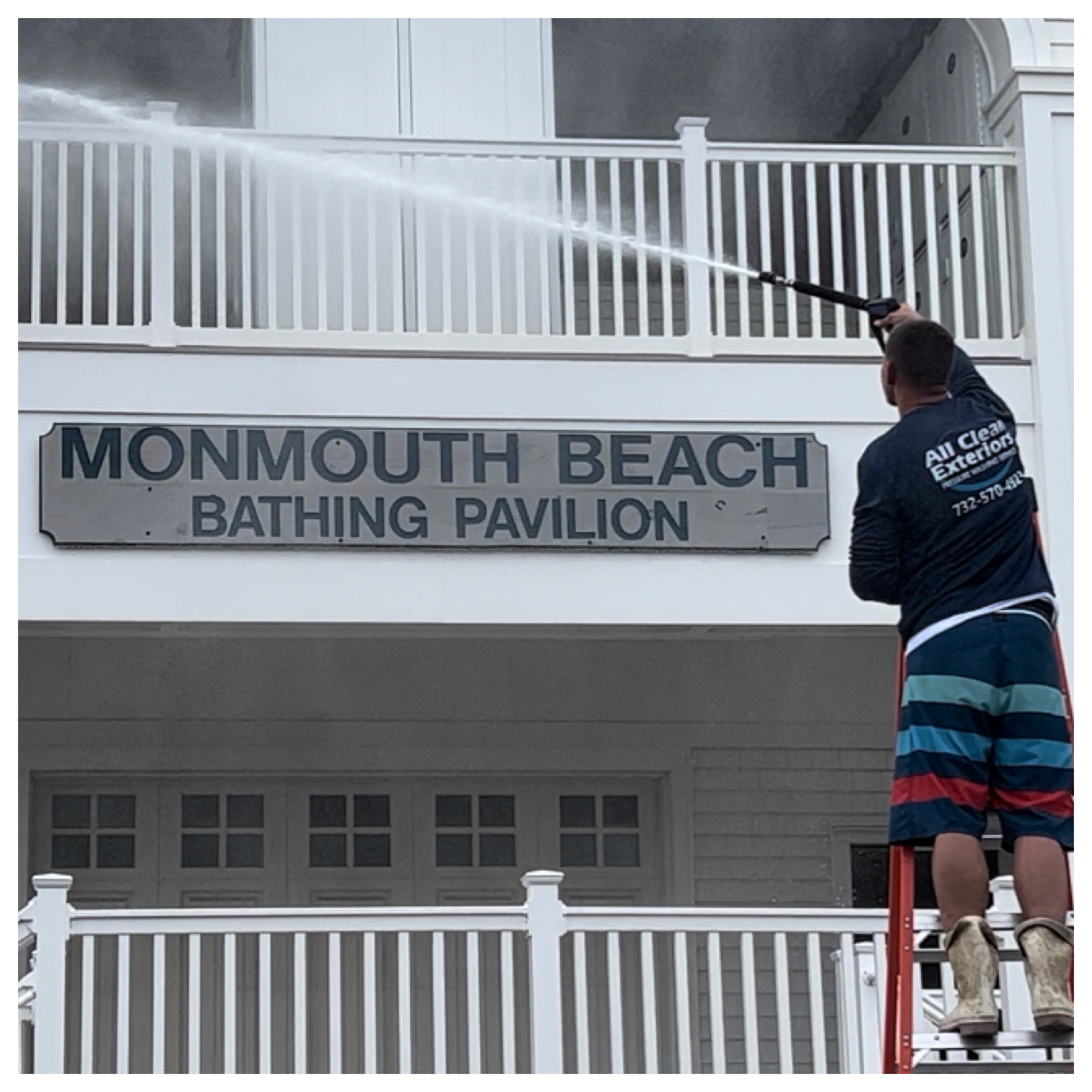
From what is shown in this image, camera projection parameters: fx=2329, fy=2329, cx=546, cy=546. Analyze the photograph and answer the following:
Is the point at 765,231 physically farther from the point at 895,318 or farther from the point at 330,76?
the point at 895,318

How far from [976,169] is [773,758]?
3.19 meters

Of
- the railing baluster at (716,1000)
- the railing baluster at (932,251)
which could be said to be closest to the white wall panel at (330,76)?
the railing baluster at (932,251)

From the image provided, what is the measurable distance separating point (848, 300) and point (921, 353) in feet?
2.15

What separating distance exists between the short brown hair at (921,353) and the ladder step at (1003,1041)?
1.67 metres

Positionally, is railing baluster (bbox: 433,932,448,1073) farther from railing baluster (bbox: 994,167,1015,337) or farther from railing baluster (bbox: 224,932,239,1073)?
railing baluster (bbox: 994,167,1015,337)

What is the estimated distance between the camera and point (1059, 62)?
389 inches

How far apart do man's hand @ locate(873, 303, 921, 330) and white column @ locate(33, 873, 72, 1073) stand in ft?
11.3

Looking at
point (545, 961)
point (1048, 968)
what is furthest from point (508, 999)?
point (1048, 968)

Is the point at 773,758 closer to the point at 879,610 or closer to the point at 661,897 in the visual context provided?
the point at 661,897

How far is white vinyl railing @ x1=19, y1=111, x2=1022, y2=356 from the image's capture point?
930 centimetres

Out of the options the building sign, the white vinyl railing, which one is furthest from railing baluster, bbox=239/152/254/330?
the building sign

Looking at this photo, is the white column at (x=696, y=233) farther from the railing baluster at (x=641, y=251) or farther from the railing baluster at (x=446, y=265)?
the railing baluster at (x=446, y=265)

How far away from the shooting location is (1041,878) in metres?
5.61

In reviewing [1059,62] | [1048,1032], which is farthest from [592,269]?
[1048,1032]
